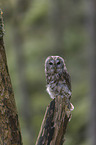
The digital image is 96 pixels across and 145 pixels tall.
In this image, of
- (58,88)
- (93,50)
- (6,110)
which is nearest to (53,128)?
(6,110)

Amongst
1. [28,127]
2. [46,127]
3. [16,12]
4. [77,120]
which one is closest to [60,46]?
[16,12]

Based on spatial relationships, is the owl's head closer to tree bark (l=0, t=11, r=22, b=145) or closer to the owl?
the owl

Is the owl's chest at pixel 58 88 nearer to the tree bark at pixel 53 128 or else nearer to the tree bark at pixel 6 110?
the tree bark at pixel 53 128

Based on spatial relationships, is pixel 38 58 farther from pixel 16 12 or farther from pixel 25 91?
pixel 16 12

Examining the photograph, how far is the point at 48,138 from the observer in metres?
2.60

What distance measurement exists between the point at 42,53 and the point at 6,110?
505 inches

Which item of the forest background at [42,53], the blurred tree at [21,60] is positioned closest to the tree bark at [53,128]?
the forest background at [42,53]

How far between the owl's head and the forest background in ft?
12.7

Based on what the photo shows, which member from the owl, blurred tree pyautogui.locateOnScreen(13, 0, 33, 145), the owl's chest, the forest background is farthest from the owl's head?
blurred tree pyautogui.locateOnScreen(13, 0, 33, 145)

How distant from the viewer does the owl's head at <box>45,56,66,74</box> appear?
13.5 feet

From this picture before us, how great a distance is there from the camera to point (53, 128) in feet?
8.57

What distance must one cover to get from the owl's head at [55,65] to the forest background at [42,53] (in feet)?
12.7

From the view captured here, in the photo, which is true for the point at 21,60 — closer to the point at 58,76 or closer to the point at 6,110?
the point at 58,76

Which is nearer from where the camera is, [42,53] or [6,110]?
[6,110]
